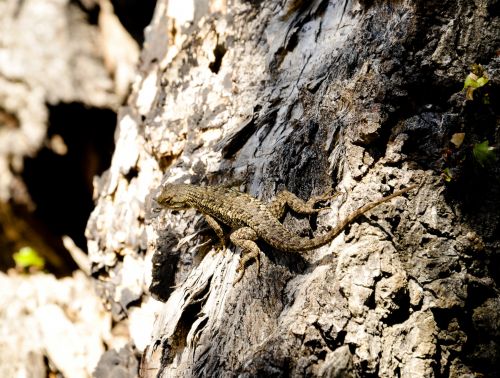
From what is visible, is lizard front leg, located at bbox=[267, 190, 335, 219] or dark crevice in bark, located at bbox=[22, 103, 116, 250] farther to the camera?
dark crevice in bark, located at bbox=[22, 103, 116, 250]

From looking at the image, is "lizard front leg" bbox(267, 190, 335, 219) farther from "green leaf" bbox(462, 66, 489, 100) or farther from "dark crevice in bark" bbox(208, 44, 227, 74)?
"dark crevice in bark" bbox(208, 44, 227, 74)

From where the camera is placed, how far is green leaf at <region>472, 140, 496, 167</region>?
289cm

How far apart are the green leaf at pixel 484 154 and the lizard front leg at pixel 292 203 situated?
0.91 metres

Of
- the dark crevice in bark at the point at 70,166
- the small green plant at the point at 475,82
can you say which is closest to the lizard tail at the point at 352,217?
the small green plant at the point at 475,82

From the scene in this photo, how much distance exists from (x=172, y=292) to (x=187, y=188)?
0.87m

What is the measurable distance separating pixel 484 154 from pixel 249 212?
163 cm

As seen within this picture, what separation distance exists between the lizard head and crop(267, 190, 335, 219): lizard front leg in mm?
862

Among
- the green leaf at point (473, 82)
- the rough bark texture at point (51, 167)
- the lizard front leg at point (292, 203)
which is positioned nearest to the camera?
the green leaf at point (473, 82)

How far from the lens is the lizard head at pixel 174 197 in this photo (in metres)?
4.05

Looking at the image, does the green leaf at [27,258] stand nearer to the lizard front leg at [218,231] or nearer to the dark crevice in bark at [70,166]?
the dark crevice in bark at [70,166]

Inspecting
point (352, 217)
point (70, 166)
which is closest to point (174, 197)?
point (352, 217)

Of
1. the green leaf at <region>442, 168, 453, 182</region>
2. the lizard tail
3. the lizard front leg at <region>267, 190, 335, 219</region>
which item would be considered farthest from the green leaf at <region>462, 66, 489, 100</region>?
the lizard front leg at <region>267, 190, 335, 219</region>

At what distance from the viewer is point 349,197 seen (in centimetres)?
319

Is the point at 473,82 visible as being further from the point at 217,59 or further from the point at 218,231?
the point at 217,59
